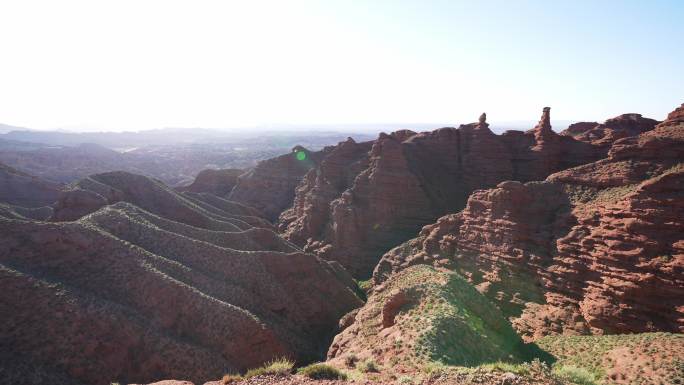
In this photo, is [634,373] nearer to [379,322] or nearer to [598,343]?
[598,343]

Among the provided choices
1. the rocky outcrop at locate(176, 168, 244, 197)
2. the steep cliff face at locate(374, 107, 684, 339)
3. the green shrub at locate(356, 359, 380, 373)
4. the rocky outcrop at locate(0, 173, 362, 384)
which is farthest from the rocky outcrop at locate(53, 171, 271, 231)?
the rocky outcrop at locate(176, 168, 244, 197)

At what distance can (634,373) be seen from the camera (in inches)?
850

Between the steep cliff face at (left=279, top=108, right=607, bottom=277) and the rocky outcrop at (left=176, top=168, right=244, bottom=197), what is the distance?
41.3m

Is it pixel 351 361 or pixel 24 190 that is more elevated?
pixel 24 190

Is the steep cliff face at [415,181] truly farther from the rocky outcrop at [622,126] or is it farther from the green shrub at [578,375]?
the green shrub at [578,375]

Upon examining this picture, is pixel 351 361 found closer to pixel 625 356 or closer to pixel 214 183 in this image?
pixel 625 356

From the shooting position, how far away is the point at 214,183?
350 ft

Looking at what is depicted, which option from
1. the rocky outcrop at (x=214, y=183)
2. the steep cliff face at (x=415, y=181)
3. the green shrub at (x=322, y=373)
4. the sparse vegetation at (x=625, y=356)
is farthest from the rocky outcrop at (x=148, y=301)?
the rocky outcrop at (x=214, y=183)

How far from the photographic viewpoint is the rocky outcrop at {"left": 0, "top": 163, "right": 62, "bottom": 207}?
69188mm

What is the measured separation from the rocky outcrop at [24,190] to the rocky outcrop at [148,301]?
30.8m

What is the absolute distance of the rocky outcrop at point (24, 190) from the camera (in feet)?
227

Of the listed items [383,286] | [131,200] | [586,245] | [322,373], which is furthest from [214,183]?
[322,373]

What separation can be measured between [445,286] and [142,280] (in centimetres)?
2234

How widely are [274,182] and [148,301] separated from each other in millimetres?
66157
